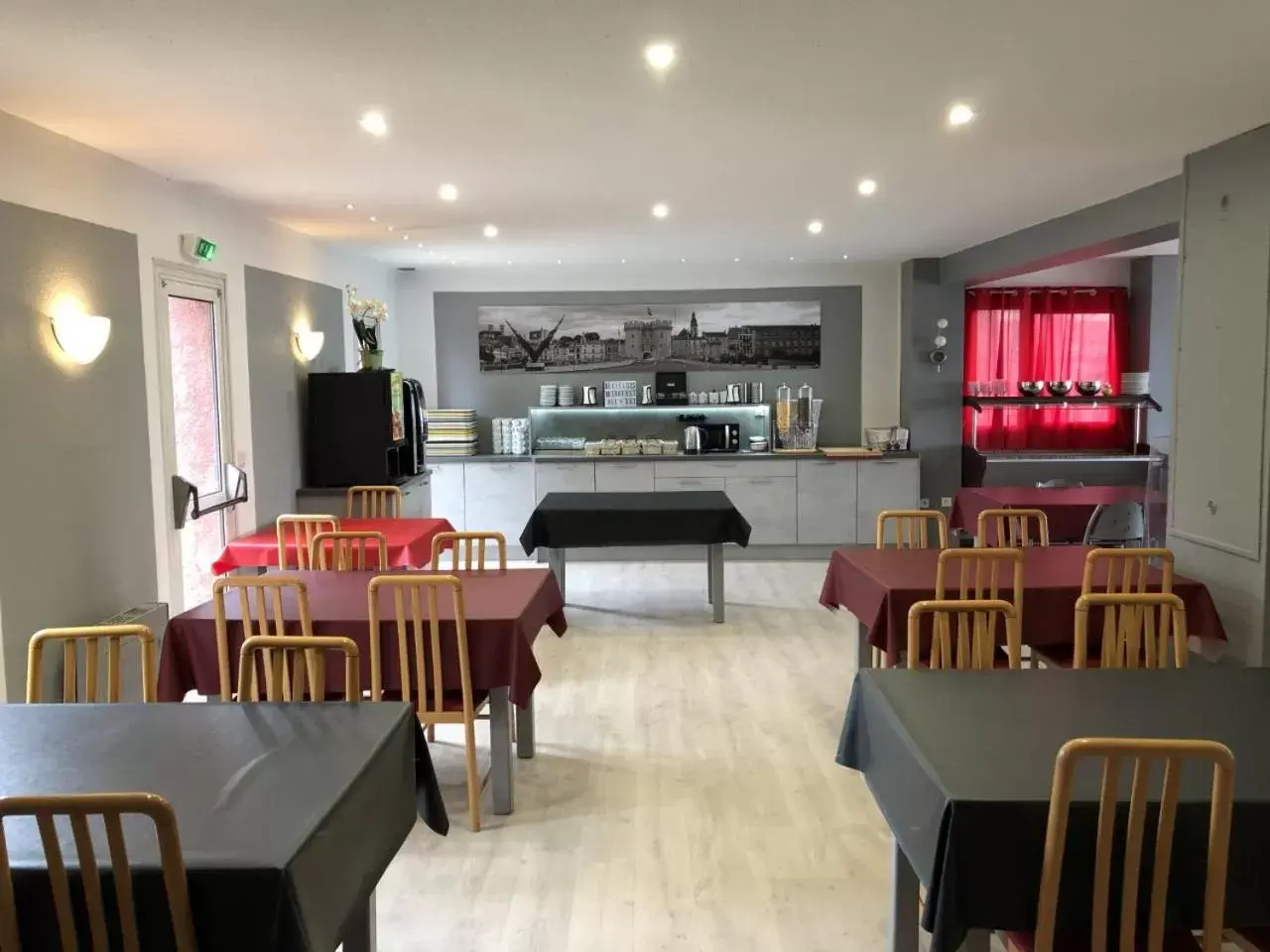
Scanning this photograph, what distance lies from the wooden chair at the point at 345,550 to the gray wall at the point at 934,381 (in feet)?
17.5

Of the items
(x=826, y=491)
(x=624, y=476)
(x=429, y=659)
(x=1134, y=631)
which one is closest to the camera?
(x=1134, y=631)

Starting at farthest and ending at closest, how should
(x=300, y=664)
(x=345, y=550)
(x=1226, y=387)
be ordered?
(x=345, y=550)
(x=1226, y=387)
(x=300, y=664)

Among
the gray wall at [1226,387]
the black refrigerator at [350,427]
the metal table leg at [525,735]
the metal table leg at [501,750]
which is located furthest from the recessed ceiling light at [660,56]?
the black refrigerator at [350,427]

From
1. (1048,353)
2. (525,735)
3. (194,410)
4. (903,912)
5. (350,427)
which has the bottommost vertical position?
(525,735)

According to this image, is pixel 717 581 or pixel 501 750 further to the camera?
pixel 717 581

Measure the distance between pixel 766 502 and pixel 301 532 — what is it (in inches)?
170

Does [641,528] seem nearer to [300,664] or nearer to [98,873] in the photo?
[300,664]

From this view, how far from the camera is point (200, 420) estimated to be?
5383mm

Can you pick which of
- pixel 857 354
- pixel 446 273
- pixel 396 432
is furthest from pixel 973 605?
pixel 446 273

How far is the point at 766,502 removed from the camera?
848 cm

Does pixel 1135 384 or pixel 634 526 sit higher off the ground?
pixel 1135 384

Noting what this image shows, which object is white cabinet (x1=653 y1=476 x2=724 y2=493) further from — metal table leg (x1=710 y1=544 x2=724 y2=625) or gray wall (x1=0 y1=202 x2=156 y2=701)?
gray wall (x1=0 y1=202 x2=156 y2=701)

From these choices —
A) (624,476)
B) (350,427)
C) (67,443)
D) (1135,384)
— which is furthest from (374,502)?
(1135,384)

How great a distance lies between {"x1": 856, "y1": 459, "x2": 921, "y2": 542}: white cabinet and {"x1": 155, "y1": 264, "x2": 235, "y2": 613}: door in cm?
512
